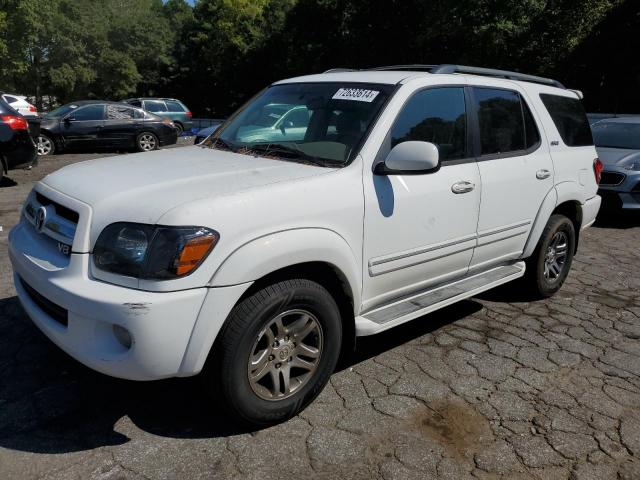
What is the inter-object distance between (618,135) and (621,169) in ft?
4.60

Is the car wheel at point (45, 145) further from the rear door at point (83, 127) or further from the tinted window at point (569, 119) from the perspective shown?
the tinted window at point (569, 119)

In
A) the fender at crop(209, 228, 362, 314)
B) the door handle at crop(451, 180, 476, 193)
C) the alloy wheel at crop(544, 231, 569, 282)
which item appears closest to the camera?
the fender at crop(209, 228, 362, 314)

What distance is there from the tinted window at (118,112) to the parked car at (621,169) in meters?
11.8

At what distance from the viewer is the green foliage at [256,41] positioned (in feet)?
73.4

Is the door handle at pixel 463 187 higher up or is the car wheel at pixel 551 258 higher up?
the door handle at pixel 463 187

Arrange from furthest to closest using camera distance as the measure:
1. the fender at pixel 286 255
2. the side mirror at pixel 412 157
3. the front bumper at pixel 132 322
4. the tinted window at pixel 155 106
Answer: the tinted window at pixel 155 106
the side mirror at pixel 412 157
the fender at pixel 286 255
the front bumper at pixel 132 322

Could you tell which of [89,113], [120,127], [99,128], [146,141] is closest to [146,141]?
[146,141]

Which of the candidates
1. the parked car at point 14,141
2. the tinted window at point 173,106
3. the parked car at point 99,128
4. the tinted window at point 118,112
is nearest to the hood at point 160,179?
the parked car at point 14,141

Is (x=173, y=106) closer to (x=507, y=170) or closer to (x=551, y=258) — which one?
(x=551, y=258)

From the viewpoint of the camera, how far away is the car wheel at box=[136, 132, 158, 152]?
51.9ft

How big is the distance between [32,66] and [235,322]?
50.3 m

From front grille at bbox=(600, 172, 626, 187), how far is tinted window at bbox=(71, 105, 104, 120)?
1240 centimetres

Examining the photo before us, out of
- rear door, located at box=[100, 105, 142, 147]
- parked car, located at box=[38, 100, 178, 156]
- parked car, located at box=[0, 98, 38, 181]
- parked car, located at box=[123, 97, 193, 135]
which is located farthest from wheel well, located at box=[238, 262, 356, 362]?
parked car, located at box=[123, 97, 193, 135]

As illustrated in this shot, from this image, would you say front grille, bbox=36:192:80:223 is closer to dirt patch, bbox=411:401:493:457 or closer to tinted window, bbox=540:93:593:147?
dirt patch, bbox=411:401:493:457
